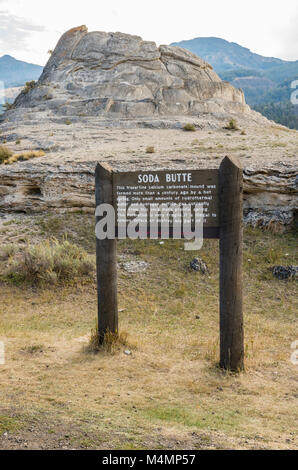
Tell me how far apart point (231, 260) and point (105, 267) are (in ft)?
5.40

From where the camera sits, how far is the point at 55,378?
4898 millimetres

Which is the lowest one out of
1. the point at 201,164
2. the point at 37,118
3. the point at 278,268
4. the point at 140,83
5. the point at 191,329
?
the point at 191,329

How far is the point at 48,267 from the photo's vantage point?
8672 millimetres

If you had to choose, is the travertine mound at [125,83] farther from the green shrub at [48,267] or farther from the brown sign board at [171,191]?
the brown sign board at [171,191]

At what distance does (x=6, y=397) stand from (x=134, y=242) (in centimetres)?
650

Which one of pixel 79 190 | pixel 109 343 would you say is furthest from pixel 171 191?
pixel 79 190

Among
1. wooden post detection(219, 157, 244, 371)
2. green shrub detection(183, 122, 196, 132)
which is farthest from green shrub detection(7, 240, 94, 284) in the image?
green shrub detection(183, 122, 196, 132)

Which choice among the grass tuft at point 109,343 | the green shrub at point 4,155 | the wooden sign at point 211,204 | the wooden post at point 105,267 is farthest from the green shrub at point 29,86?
the grass tuft at point 109,343

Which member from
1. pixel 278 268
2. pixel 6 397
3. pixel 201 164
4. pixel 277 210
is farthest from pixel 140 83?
pixel 6 397

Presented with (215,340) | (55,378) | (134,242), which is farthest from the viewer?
(134,242)

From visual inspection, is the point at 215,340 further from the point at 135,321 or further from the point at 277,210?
the point at 277,210

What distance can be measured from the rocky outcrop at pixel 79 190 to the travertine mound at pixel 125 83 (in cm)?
1472

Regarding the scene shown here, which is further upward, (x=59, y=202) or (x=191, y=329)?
(x=59, y=202)

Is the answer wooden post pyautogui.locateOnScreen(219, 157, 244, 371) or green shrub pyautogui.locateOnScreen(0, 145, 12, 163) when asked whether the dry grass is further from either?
green shrub pyautogui.locateOnScreen(0, 145, 12, 163)
